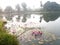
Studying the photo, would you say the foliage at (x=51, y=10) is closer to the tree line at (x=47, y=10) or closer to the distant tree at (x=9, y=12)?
the tree line at (x=47, y=10)

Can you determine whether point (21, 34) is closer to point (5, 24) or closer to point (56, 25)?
point (5, 24)

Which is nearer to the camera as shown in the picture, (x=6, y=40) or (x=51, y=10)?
(x=6, y=40)

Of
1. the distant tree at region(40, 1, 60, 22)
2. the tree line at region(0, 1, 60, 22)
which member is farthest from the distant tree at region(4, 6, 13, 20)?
the distant tree at region(40, 1, 60, 22)

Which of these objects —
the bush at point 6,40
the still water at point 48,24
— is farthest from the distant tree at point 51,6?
the bush at point 6,40

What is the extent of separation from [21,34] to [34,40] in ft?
0.74

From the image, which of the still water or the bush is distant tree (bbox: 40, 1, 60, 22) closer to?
the still water

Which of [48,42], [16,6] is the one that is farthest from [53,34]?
[16,6]

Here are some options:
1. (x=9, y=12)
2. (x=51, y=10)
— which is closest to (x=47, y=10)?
(x=51, y=10)

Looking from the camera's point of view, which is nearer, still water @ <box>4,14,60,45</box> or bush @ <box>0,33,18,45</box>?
bush @ <box>0,33,18,45</box>

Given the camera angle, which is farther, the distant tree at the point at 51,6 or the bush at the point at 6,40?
the distant tree at the point at 51,6

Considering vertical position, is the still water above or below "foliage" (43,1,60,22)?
below

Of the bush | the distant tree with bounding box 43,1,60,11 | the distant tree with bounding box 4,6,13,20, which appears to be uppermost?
the distant tree with bounding box 43,1,60,11

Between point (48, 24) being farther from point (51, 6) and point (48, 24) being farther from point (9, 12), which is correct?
point (9, 12)

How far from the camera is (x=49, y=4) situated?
2838 millimetres
